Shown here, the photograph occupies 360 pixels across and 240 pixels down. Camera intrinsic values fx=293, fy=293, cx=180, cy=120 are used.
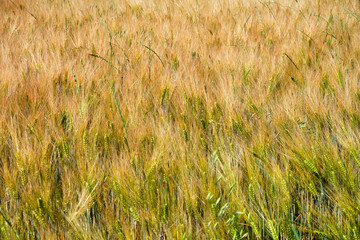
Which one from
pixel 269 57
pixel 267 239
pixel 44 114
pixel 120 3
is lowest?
pixel 267 239

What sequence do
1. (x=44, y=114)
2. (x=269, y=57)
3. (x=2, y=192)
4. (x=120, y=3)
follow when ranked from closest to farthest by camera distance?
(x=2, y=192) → (x=44, y=114) → (x=269, y=57) → (x=120, y=3)

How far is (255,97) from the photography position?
1.11m

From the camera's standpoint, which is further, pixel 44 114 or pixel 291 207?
pixel 44 114

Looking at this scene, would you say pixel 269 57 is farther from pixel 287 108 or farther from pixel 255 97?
pixel 287 108

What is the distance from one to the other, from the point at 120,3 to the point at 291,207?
3.04 meters

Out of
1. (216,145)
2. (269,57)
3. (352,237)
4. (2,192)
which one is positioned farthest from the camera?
(269,57)

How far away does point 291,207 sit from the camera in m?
0.70

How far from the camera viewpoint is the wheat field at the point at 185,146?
0.68 m

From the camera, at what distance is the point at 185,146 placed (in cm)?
85

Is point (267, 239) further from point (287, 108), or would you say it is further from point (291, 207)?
point (287, 108)

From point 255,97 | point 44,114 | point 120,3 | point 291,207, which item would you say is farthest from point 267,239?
point 120,3

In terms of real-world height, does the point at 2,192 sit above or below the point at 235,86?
below

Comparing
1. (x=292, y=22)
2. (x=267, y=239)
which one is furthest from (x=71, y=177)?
(x=292, y=22)

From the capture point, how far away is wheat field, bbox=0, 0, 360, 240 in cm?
68
